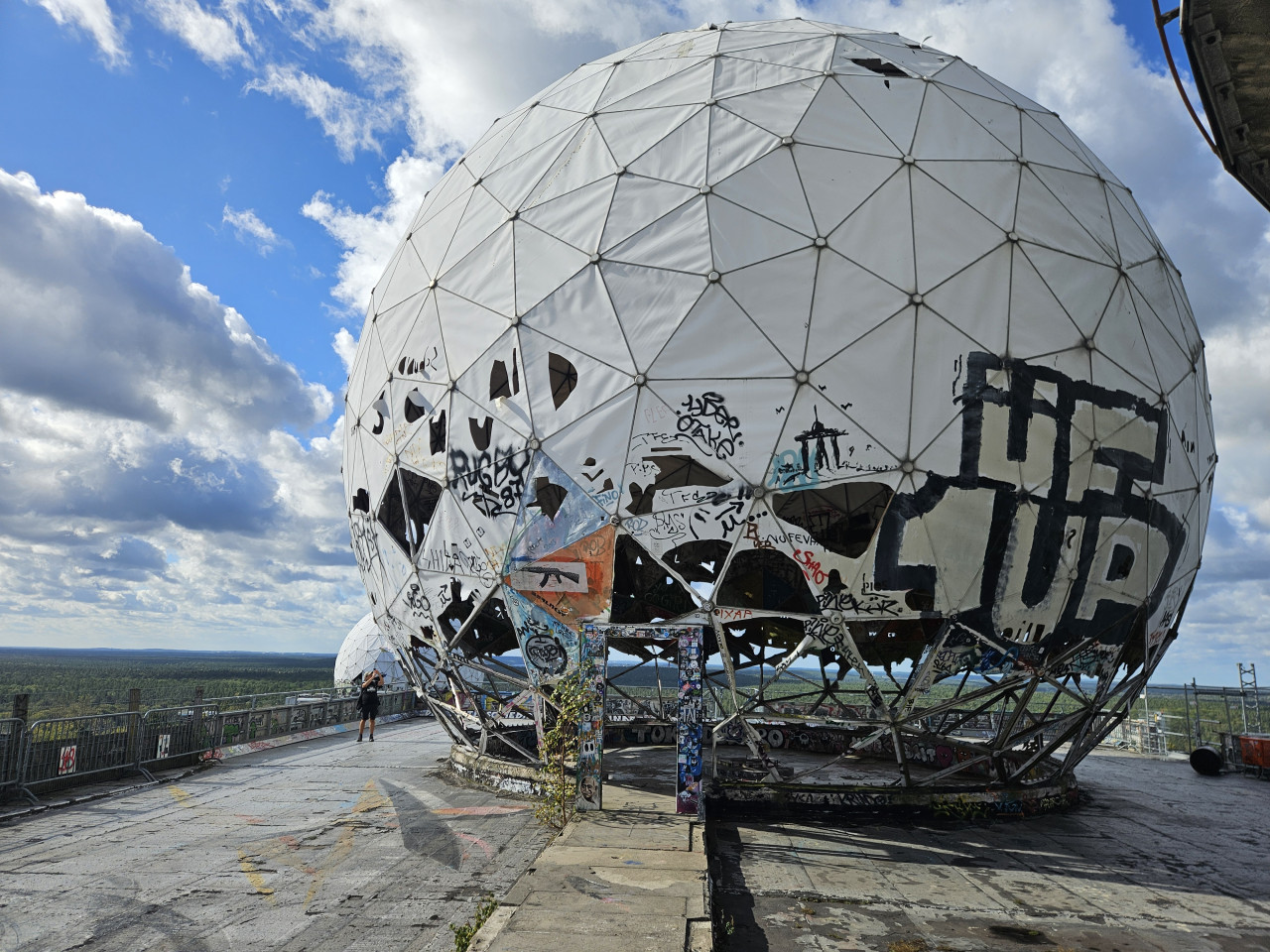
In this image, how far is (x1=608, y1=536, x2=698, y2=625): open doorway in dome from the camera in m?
10.2

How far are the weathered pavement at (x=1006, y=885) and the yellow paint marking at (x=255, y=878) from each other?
3.87 m

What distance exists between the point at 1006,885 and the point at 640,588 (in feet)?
20.3

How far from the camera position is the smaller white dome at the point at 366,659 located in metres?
32.9

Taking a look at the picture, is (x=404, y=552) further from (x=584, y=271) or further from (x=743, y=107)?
(x=743, y=107)

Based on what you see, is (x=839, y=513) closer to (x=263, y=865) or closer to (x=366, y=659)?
(x=263, y=865)

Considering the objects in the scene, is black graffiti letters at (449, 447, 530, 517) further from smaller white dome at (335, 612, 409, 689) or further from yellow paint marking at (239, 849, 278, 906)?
smaller white dome at (335, 612, 409, 689)

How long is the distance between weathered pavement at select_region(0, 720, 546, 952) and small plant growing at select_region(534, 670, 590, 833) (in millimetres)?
354

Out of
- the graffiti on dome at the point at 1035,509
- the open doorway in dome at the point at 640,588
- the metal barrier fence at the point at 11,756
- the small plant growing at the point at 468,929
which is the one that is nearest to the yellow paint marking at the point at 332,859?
the small plant growing at the point at 468,929

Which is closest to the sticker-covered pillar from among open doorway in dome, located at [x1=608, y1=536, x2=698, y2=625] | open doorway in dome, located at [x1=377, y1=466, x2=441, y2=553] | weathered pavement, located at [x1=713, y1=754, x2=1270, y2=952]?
weathered pavement, located at [x1=713, y1=754, x2=1270, y2=952]

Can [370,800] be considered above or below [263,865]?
below

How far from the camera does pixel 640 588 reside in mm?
12133

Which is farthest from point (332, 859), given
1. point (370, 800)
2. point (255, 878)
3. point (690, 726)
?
point (690, 726)

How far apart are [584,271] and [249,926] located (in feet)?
25.7

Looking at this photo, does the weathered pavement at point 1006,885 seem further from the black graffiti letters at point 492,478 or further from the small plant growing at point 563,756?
the black graffiti letters at point 492,478
